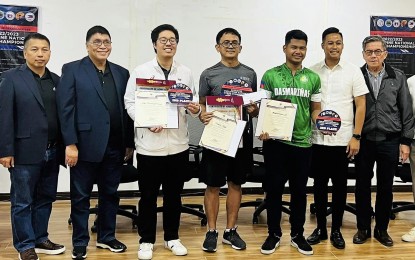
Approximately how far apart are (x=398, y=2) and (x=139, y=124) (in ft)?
12.7

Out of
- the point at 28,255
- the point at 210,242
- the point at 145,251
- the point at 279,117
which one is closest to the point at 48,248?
the point at 28,255

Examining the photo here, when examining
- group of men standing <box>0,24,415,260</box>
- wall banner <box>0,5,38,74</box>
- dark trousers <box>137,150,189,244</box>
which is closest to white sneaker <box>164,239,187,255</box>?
group of men standing <box>0,24,415,260</box>

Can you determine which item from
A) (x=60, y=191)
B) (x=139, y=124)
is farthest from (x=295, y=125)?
(x=60, y=191)

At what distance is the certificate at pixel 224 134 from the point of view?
300 cm

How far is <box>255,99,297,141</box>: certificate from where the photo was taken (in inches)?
118

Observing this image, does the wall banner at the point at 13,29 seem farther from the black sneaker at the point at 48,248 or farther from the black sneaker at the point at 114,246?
the black sneaker at the point at 114,246

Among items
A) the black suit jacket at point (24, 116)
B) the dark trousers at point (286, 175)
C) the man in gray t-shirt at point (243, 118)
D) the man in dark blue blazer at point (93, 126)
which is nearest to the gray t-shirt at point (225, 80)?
the man in gray t-shirt at point (243, 118)

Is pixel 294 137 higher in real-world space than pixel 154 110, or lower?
lower

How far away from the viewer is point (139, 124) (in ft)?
9.39

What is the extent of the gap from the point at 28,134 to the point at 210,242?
1.50 meters

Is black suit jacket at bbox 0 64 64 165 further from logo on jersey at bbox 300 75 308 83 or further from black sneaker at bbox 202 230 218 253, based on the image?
logo on jersey at bbox 300 75 308 83

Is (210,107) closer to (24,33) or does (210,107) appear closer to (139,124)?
(139,124)

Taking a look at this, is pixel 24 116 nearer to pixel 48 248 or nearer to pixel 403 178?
pixel 48 248

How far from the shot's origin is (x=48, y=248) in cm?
314
